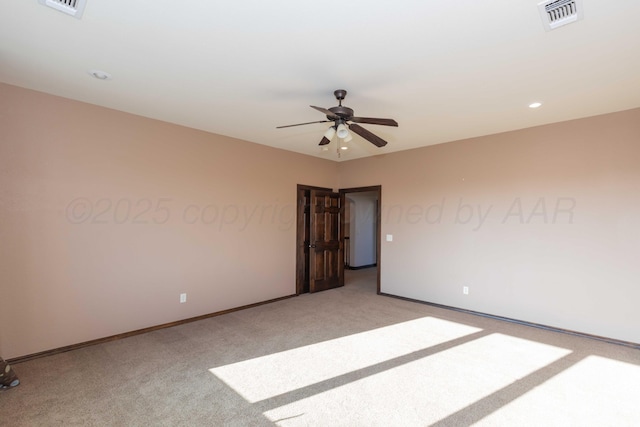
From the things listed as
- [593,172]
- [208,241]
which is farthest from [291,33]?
[593,172]

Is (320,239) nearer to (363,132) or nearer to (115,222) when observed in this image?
(363,132)

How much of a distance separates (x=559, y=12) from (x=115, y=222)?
453cm

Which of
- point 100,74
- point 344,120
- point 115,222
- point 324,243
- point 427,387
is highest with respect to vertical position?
point 100,74

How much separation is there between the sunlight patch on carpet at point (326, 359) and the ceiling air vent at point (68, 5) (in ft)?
9.72

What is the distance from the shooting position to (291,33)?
2.12 metres

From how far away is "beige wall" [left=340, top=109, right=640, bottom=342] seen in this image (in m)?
3.59

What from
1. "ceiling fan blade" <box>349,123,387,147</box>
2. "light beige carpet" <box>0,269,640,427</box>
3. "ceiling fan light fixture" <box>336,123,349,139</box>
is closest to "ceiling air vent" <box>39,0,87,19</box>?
"ceiling fan light fixture" <box>336,123,349,139</box>

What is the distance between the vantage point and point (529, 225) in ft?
13.8

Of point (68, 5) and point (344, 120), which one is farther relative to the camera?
point (344, 120)

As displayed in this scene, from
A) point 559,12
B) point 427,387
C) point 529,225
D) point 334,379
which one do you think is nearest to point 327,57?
point 559,12

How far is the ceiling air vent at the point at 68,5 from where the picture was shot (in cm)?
185

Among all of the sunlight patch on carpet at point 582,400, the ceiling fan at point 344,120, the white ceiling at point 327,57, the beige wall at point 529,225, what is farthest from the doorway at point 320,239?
the sunlight patch on carpet at point 582,400

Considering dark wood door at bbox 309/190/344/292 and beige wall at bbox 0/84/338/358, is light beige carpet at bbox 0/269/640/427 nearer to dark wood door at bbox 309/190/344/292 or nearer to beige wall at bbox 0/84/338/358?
beige wall at bbox 0/84/338/358

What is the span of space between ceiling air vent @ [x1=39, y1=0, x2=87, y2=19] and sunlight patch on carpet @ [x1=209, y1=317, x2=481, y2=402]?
296 centimetres
